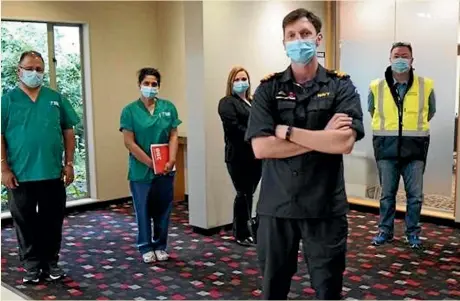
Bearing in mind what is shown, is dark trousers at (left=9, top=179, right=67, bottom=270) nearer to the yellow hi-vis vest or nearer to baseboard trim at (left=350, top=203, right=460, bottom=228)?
the yellow hi-vis vest

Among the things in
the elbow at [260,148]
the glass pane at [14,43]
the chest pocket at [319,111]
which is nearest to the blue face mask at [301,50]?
the chest pocket at [319,111]

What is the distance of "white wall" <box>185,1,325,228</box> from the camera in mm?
4863

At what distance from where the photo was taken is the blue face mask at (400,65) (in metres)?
4.38

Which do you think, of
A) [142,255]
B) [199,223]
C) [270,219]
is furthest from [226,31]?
[270,219]

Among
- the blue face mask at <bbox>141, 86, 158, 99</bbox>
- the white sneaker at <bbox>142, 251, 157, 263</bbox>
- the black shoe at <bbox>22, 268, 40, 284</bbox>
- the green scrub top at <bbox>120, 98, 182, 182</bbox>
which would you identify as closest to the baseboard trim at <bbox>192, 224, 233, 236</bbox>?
the white sneaker at <bbox>142, 251, 157, 263</bbox>

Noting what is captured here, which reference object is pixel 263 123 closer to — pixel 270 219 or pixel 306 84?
pixel 306 84

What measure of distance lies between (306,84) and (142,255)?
7.92 feet

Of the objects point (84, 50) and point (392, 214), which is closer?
point (392, 214)

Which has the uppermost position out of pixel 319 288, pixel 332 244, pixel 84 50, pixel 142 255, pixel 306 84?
pixel 84 50

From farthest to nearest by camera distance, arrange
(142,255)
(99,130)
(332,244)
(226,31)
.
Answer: (99,130)
(226,31)
(142,255)
(332,244)

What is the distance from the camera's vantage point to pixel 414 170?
452 centimetres

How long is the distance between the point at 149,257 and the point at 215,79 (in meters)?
1.62

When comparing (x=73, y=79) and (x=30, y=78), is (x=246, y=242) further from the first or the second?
(x=73, y=79)

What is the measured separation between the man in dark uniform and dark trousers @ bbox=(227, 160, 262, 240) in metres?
2.10
